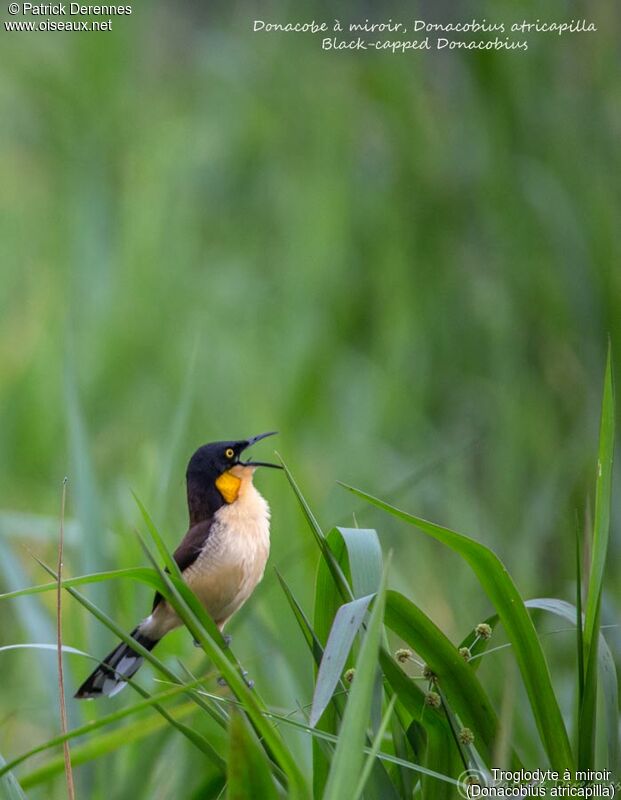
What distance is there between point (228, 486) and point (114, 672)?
199 millimetres

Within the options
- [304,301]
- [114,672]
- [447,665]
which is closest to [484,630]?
[447,665]

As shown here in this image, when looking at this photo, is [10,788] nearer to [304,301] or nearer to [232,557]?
[232,557]

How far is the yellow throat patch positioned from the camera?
0.97m

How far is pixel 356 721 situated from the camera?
92cm

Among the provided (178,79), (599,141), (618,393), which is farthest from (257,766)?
(178,79)

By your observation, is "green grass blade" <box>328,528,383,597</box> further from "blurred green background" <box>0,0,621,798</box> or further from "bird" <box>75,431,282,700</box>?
"blurred green background" <box>0,0,621,798</box>

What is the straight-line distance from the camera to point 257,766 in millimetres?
941

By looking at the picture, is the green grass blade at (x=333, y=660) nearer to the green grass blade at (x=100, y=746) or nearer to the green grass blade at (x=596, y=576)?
the green grass blade at (x=100, y=746)

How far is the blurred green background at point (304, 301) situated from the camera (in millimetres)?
2104

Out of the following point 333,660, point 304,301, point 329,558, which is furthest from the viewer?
point 304,301

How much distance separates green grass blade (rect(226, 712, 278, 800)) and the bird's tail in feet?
0.41

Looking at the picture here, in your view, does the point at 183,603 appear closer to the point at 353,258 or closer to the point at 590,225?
the point at 590,225

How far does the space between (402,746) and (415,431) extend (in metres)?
2.14

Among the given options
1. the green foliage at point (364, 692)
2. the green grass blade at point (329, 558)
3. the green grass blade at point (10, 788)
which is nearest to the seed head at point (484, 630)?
Answer: the green foliage at point (364, 692)
